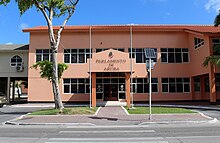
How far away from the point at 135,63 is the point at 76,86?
8.13 metres

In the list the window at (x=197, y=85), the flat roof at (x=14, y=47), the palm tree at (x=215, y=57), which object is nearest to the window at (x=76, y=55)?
the flat roof at (x=14, y=47)

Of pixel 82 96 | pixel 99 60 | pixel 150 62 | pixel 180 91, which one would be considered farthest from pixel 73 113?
pixel 180 91

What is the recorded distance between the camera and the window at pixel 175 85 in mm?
31672

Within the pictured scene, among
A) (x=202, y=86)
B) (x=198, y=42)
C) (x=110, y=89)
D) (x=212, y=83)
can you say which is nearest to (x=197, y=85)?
(x=202, y=86)

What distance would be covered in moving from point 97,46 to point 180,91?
12.3 metres

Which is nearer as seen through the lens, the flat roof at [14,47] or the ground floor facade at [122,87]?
the ground floor facade at [122,87]

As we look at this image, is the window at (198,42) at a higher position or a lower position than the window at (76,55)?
higher

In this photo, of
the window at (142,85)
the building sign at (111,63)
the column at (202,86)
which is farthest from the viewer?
the column at (202,86)

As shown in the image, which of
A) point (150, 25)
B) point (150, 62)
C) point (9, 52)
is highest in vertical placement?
point (150, 25)

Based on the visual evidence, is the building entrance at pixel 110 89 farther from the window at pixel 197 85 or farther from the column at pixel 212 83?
the column at pixel 212 83

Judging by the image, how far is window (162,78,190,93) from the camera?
104 ft

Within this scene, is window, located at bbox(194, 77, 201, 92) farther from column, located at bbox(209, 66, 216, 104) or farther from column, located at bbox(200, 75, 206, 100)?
column, located at bbox(209, 66, 216, 104)

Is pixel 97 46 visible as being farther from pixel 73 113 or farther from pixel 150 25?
pixel 73 113

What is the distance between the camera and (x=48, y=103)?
31.3 metres
